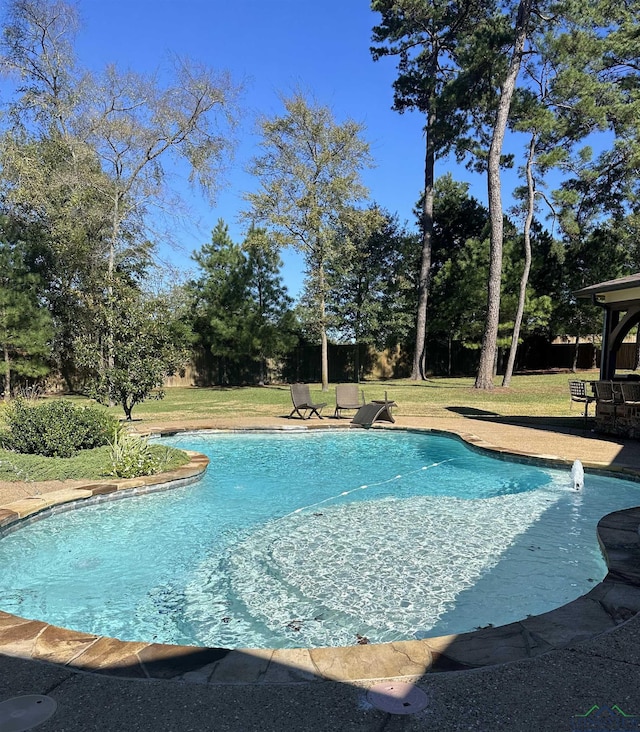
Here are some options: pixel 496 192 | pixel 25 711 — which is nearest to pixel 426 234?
pixel 496 192

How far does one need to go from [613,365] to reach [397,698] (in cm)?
1002

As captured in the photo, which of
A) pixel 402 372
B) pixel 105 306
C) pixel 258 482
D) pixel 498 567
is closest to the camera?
pixel 498 567

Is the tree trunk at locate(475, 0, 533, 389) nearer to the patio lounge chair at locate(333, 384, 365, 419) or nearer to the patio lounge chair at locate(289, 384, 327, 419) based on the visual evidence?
the patio lounge chair at locate(333, 384, 365, 419)

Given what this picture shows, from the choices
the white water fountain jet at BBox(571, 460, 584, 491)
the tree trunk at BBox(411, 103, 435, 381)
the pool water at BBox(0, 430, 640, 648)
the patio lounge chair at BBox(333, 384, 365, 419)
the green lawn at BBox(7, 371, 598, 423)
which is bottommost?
the pool water at BBox(0, 430, 640, 648)

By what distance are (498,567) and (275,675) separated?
8.86 ft

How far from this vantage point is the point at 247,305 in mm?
23469

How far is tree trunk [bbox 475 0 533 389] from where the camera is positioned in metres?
16.6

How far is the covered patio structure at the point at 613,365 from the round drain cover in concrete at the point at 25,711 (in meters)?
9.86

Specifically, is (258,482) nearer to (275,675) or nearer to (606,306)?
(275,675)

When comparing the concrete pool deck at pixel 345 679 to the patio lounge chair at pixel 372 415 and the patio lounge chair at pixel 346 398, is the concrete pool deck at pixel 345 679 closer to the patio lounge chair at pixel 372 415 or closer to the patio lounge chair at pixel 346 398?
the patio lounge chair at pixel 372 415

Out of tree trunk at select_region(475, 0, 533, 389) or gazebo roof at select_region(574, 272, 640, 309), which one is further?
tree trunk at select_region(475, 0, 533, 389)

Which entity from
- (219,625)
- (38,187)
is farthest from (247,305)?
(219,625)

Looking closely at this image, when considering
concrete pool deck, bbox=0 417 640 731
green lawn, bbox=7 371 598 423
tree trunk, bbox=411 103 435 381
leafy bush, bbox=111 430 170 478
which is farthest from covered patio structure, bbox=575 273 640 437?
tree trunk, bbox=411 103 435 381

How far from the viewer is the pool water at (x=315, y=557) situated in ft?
11.9
